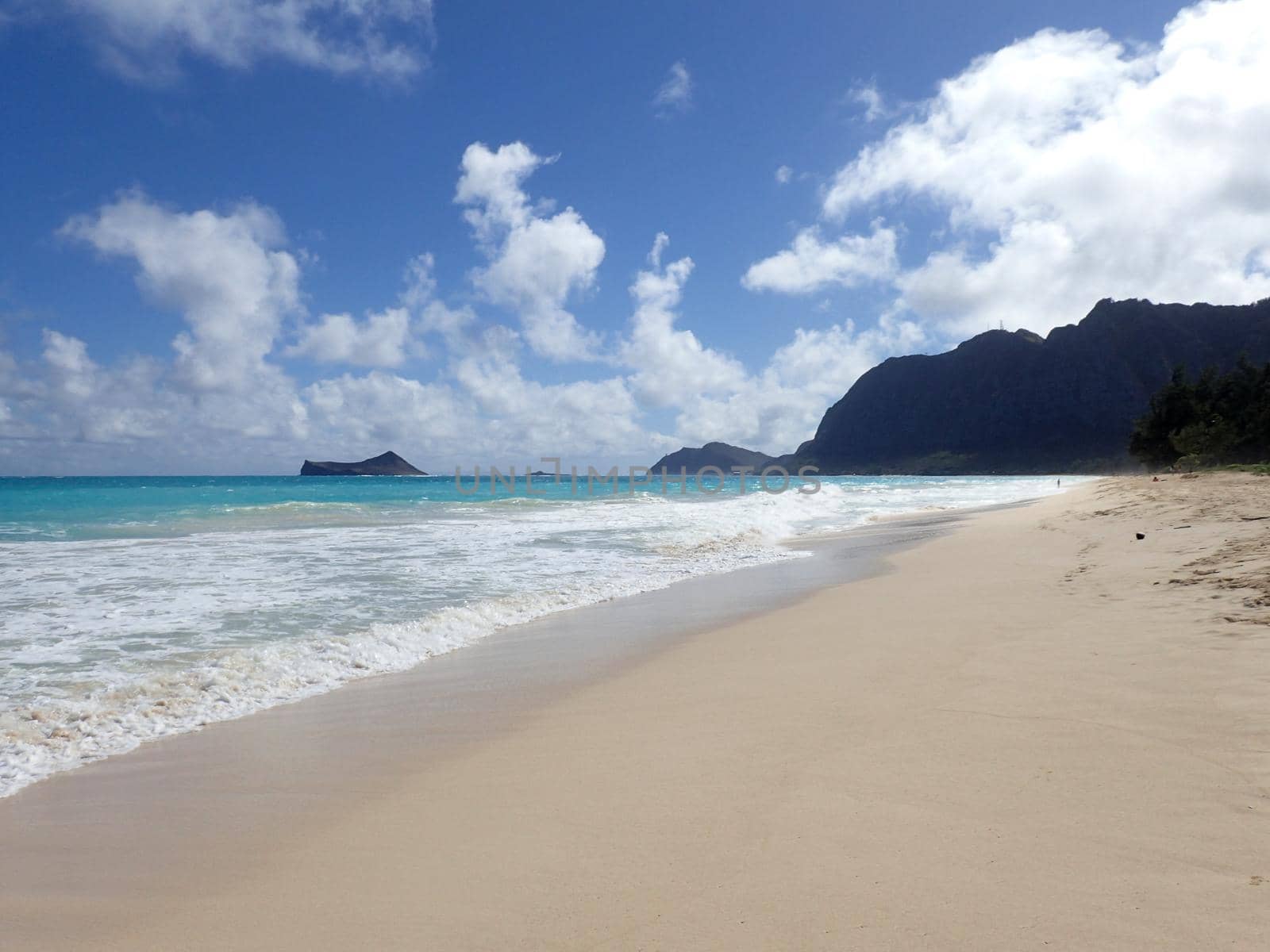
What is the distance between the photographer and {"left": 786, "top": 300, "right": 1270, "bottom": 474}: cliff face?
143000 mm

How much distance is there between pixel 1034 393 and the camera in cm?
15975

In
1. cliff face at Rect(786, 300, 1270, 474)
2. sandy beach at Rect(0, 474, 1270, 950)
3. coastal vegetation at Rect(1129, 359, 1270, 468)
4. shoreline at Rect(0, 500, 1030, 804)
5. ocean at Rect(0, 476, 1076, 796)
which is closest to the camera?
sandy beach at Rect(0, 474, 1270, 950)

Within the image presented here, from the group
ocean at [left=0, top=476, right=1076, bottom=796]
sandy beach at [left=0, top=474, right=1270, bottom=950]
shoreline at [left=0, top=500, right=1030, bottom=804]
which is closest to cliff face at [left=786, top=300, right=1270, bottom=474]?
ocean at [left=0, top=476, right=1076, bottom=796]

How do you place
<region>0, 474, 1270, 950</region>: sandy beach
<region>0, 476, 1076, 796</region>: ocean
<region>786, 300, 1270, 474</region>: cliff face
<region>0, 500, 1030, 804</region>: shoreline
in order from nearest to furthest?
<region>0, 474, 1270, 950</region>: sandy beach, <region>0, 500, 1030, 804</region>: shoreline, <region>0, 476, 1076, 796</region>: ocean, <region>786, 300, 1270, 474</region>: cliff face

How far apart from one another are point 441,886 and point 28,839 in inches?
87.0

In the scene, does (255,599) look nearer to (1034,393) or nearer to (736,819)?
(736,819)

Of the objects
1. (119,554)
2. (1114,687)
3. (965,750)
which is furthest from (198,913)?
(119,554)

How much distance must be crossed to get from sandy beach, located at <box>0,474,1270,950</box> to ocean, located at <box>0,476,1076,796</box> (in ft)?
2.28

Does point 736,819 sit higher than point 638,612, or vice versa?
point 736,819

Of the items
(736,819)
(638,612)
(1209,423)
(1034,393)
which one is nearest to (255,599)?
(638,612)

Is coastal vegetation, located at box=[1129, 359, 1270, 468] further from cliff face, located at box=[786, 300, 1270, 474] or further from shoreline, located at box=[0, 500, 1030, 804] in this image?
cliff face, located at box=[786, 300, 1270, 474]

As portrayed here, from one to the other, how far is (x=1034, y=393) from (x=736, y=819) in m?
182

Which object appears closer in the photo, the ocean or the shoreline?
the shoreline

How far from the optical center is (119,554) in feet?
47.7
